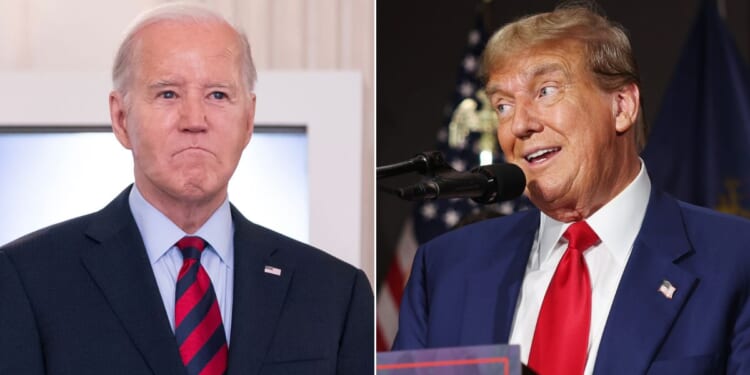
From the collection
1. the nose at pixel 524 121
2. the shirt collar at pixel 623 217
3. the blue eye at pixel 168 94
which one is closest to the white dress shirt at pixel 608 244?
the shirt collar at pixel 623 217

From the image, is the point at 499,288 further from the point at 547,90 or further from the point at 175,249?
the point at 175,249

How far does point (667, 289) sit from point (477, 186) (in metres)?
0.57

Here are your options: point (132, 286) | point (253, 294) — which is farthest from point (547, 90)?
point (132, 286)

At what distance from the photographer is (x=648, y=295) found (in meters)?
3.11

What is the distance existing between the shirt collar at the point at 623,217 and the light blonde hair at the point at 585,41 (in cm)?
11

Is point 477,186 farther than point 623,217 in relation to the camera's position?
No

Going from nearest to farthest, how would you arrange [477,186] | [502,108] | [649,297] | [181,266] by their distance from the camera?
[477,186]
[649,297]
[502,108]
[181,266]

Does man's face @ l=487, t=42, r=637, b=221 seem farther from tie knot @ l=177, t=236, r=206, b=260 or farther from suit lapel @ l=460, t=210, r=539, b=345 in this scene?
tie knot @ l=177, t=236, r=206, b=260

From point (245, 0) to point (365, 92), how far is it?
0.44 meters

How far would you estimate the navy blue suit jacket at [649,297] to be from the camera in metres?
3.05

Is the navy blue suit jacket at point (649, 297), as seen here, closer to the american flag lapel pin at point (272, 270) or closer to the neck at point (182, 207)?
the american flag lapel pin at point (272, 270)

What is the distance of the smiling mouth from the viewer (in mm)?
3162

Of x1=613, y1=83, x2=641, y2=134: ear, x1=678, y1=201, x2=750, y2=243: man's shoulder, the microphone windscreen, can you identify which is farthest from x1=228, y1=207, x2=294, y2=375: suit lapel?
x1=678, y1=201, x2=750, y2=243: man's shoulder

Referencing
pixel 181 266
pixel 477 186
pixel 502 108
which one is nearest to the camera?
pixel 477 186
